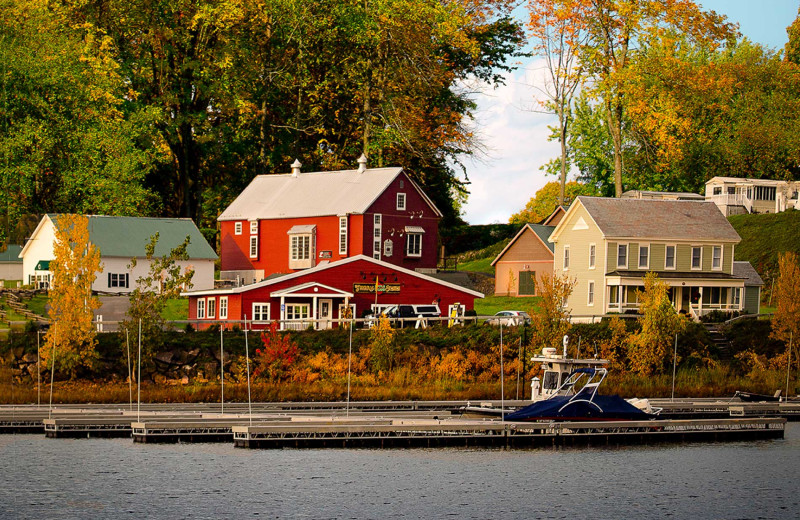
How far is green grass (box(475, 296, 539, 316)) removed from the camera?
3282 inches

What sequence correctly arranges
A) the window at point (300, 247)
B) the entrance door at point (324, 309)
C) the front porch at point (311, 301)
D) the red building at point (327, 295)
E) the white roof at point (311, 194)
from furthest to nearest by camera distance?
the window at point (300, 247)
the white roof at point (311, 194)
the entrance door at point (324, 309)
the front porch at point (311, 301)
the red building at point (327, 295)

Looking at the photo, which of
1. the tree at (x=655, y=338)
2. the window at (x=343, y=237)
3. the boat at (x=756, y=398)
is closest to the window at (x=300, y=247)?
the window at (x=343, y=237)

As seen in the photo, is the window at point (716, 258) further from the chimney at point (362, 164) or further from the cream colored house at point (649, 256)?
the chimney at point (362, 164)

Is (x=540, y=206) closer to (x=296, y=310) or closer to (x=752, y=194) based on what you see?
(x=752, y=194)

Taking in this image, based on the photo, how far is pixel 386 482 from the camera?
135 feet

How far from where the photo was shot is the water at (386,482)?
37.4 metres

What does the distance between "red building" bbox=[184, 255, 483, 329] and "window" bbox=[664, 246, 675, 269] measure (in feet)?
42.6

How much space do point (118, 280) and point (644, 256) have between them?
1410 inches

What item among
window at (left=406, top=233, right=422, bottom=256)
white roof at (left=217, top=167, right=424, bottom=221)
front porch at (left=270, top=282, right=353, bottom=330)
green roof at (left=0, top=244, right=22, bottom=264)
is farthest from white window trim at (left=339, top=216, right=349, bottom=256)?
green roof at (left=0, top=244, right=22, bottom=264)

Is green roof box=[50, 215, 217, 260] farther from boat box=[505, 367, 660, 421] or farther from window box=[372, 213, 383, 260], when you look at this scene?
boat box=[505, 367, 660, 421]

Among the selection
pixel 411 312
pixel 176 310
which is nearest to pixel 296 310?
pixel 411 312

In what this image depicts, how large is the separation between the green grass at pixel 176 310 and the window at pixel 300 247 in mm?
8252

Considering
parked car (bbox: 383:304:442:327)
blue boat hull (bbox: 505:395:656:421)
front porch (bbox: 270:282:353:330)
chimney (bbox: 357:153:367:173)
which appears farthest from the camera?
chimney (bbox: 357:153:367:173)

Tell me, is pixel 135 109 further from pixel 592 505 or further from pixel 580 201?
pixel 592 505
